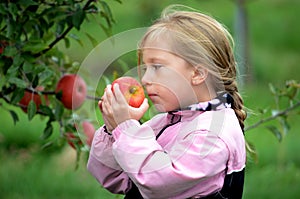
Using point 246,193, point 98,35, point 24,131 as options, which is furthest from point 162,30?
point 98,35

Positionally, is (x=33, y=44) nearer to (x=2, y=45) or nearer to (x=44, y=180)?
(x=2, y=45)

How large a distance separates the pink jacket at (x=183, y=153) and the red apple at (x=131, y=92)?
0.05 metres

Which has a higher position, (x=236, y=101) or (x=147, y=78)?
(x=147, y=78)

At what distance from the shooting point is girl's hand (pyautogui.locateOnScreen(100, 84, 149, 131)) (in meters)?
1.59

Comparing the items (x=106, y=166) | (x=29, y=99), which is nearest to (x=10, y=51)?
(x=29, y=99)

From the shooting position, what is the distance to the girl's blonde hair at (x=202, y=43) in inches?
64.8

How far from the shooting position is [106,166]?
1750 millimetres

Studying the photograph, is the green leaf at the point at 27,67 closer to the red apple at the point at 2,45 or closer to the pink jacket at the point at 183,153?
the red apple at the point at 2,45

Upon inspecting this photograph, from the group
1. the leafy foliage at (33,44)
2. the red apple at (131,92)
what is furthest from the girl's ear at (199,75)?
the leafy foliage at (33,44)

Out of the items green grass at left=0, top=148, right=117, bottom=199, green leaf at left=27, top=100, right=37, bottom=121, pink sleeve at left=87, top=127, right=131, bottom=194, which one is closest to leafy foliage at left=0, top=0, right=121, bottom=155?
green leaf at left=27, top=100, right=37, bottom=121

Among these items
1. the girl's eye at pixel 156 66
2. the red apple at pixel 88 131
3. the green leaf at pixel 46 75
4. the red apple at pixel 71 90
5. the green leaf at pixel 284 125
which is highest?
the girl's eye at pixel 156 66

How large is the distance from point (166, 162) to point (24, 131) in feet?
11.8

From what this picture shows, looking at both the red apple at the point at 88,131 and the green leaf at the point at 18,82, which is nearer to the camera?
the green leaf at the point at 18,82

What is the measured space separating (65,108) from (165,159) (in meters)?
1.18
